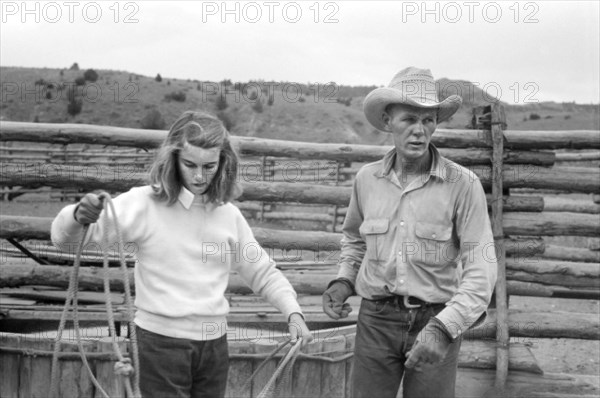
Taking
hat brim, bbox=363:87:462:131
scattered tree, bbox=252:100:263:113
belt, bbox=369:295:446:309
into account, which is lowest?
belt, bbox=369:295:446:309

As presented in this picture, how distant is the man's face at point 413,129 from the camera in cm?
256

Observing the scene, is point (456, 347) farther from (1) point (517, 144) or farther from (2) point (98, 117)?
(2) point (98, 117)

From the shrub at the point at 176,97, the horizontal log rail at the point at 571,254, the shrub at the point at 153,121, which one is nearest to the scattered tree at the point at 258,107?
the shrub at the point at 176,97

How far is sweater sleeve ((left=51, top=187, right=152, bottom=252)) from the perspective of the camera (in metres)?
2.29

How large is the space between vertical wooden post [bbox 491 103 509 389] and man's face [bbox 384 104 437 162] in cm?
307

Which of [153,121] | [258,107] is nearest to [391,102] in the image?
[153,121]

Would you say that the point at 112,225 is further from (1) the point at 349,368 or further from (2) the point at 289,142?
(2) the point at 289,142

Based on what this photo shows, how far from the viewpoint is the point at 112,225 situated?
240 cm

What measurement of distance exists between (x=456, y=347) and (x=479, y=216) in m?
0.46

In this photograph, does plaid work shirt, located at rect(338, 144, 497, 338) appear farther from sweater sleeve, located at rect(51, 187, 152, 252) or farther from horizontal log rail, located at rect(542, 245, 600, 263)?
horizontal log rail, located at rect(542, 245, 600, 263)

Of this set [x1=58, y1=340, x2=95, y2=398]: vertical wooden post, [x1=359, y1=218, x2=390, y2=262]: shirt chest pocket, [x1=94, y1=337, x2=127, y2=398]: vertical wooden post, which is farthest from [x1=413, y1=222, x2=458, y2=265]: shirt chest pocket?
[x1=58, y1=340, x2=95, y2=398]: vertical wooden post

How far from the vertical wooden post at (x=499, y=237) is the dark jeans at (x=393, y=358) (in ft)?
9.76

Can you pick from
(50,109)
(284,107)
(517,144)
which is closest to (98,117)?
(50,109)

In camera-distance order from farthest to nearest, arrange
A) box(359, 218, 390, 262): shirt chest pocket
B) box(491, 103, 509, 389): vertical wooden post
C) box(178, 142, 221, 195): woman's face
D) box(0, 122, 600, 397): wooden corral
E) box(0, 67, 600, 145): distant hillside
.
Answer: box(0, 67, 600, 145): distant hillside
box(491, 103, 509, 389): vertical wooden post
box(0, 122, 600, 397): wooden corral
box(359, 218, 390, 262): shirt chest pocket
box(178, 142, 221, 195): woman's face
